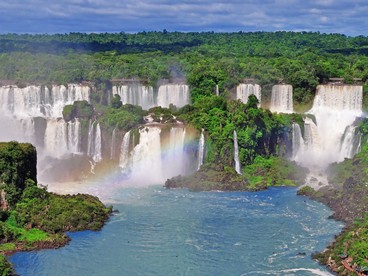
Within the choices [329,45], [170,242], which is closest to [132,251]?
[170,242]

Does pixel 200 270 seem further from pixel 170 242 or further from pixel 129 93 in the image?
pixel 129 93

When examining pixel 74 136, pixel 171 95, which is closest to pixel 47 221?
pixel 74 136

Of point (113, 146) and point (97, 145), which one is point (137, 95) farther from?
point (113, 146)

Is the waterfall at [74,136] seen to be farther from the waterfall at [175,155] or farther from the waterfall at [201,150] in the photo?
the waterfall at [201,150]

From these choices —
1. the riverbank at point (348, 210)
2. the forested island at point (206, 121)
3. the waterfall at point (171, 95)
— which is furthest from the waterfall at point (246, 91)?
the riverbank at point (348, 210)

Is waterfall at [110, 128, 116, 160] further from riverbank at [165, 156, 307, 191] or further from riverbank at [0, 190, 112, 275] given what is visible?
riverbank at [0, 190, 112, 275]

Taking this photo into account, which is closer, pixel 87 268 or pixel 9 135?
pixel 87 268

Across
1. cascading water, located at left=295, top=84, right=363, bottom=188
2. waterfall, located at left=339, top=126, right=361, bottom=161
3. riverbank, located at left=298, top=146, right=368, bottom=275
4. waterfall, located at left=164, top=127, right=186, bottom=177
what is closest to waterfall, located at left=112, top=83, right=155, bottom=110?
waterfall, located at left=164, top=127, right=186, bottom=177
